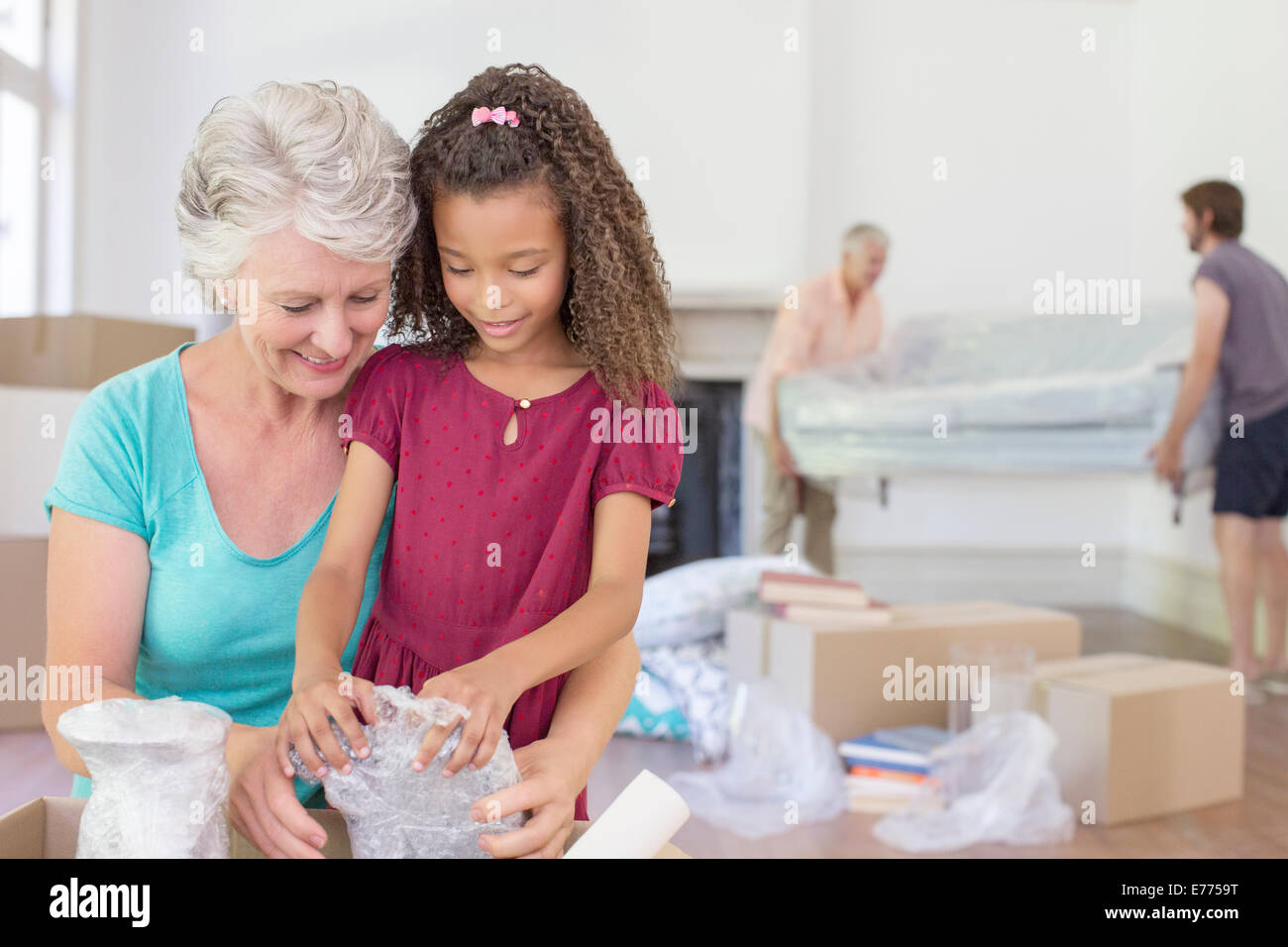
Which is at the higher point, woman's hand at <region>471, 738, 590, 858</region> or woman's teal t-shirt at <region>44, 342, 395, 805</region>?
woman's teal t-shirt at <region>44, 342, 395, 805</region>

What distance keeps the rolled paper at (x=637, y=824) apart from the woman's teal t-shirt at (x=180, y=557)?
0.45 meters

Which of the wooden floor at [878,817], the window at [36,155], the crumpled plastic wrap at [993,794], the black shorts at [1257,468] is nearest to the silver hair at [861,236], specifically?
the black shorts at [1257,468]

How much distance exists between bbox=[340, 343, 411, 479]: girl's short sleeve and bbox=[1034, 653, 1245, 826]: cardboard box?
5.89ft

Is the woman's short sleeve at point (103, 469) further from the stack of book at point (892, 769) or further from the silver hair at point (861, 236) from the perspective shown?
the silver hair at point (861, 236)

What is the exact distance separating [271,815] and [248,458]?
0.42m

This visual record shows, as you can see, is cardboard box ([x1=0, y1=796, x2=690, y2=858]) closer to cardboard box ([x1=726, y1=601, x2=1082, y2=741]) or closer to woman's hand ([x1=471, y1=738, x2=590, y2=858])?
woman's hand ([x1=471, y1=738, x2=590, y2=858])

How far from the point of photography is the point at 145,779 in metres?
0.54

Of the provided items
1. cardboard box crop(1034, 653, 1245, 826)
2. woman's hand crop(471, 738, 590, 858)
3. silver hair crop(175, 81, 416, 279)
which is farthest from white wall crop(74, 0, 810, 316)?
woman's hand crop(471, 738, 590, 858)

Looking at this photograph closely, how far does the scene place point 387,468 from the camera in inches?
37.0

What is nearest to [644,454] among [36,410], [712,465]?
[36,410]

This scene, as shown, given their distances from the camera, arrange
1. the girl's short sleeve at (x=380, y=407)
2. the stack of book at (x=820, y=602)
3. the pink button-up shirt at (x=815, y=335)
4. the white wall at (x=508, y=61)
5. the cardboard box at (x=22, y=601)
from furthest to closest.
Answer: the white wall at (x=508, y=61), the pink button-up shirt at (x=815, y=335), the stack of book at (x=820, y=602), the cardboard box at (x=22, y=601), the girl's short sleeve at (x=380, y=407)

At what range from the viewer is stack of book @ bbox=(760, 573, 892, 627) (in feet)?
8.57

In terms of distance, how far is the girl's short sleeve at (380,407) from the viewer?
0.93 m
